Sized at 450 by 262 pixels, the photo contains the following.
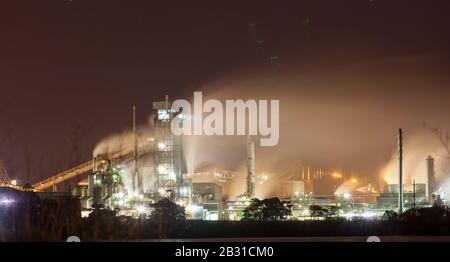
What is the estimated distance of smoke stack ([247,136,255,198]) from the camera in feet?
147

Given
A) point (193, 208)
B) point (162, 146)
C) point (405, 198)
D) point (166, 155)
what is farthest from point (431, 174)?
point (162, 146)

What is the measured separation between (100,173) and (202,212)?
269 inches

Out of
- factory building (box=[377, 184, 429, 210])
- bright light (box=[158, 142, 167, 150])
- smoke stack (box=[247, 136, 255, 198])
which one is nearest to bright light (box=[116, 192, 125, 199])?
bright light (box=[158, 142, 167, 150])

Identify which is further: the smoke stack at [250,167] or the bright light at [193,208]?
the smoke stack at [250,167]

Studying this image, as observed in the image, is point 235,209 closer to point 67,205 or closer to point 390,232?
point 390,232

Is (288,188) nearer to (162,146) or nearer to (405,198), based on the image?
(405,198)

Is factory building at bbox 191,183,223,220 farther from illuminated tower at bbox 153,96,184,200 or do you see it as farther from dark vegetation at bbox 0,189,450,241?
dark vegetation at bbox 0,189,450,241

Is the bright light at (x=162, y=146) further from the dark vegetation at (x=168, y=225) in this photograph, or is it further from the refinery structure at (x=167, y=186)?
the dark vegetation at (x=168, y=225)

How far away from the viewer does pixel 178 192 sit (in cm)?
3853

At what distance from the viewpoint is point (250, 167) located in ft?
149

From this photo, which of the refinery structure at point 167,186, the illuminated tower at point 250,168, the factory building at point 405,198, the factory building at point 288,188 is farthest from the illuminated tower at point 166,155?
the factory building at point 288,188

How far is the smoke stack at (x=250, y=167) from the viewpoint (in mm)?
44897

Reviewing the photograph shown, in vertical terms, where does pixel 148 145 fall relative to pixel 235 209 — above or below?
above
